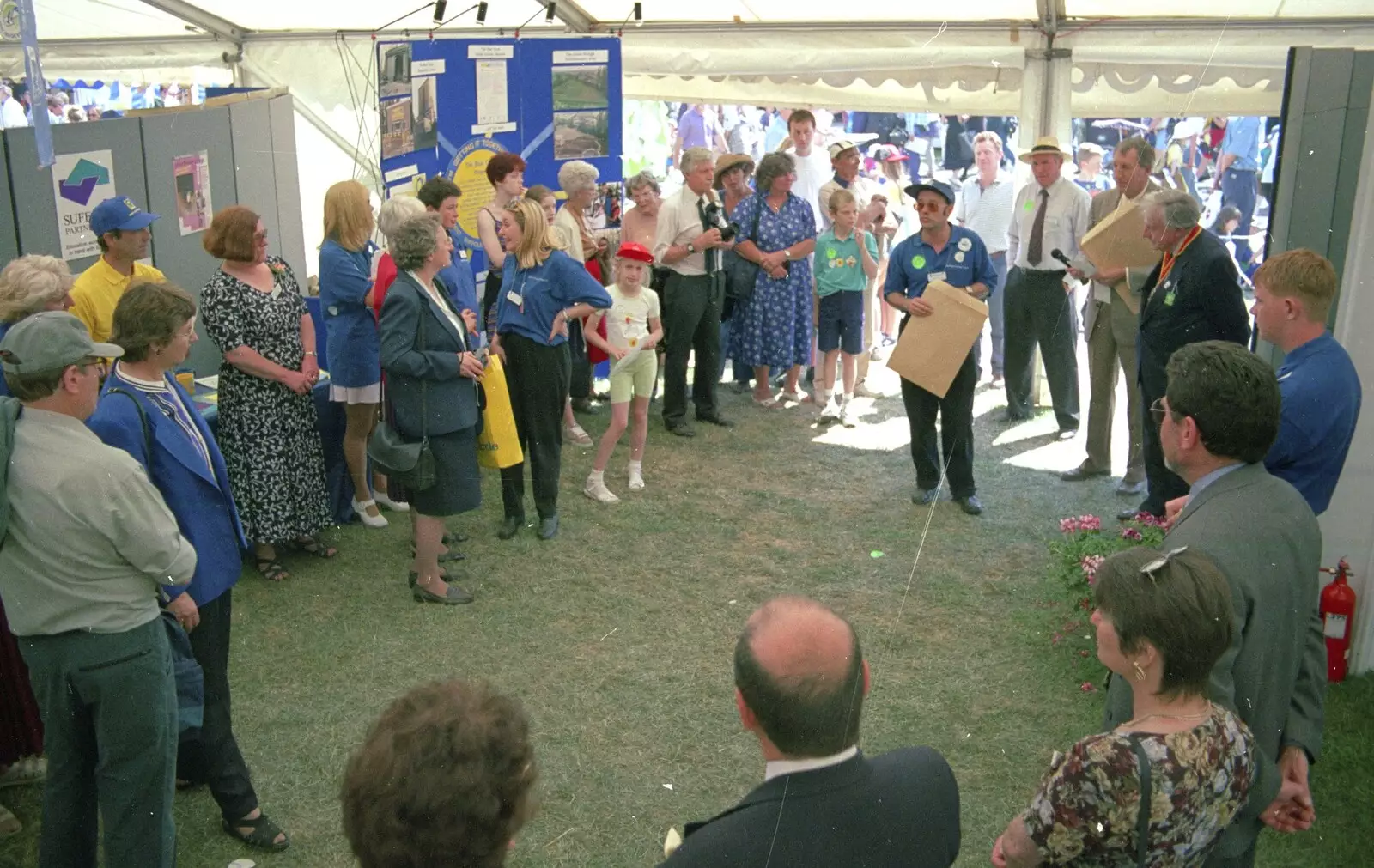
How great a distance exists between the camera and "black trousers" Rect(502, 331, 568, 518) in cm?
590

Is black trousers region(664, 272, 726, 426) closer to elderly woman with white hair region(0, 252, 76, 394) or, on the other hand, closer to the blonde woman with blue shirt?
the blonde woman with blue shirt

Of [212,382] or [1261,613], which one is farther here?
[212,382]

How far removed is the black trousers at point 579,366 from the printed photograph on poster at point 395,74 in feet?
6.17

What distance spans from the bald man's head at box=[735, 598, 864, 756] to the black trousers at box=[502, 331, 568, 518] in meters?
4.03

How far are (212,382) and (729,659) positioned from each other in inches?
122

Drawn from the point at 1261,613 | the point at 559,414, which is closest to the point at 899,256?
the point at 559,414

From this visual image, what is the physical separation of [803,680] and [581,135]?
7.44m

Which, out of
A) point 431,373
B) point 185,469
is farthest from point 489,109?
point 185,469

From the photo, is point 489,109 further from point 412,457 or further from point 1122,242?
point 1122,242

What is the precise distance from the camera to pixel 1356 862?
11.6 ft

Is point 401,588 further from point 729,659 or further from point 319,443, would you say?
point 729,659

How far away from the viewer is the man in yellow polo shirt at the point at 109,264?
4.86 metres

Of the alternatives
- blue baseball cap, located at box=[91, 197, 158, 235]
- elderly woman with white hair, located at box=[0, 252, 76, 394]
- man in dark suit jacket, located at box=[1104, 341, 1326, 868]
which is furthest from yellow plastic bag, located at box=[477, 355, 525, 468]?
man in dark suit jacket, located at box=[1104, 341, 1326, 868]

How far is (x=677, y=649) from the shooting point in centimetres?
495
